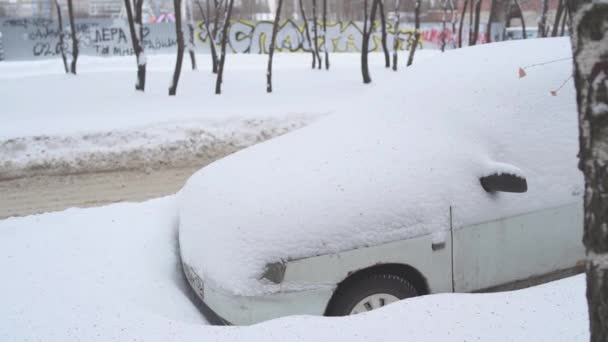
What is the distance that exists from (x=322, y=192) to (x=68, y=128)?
6972 millimetres

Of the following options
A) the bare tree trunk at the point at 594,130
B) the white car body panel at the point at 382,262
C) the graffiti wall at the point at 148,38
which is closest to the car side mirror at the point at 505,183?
the white car body panel at the point at 382,262

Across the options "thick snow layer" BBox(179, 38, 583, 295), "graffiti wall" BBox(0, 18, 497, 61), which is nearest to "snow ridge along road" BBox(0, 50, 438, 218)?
"thick snow layer" BBox(179, 38, 583, 295)

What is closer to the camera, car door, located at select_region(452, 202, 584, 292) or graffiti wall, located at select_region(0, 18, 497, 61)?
car door, located at select_region(452, 202, 584, 292)

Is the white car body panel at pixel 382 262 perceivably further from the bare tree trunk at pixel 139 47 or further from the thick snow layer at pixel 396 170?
the bare tree trunk at pixel 139 47

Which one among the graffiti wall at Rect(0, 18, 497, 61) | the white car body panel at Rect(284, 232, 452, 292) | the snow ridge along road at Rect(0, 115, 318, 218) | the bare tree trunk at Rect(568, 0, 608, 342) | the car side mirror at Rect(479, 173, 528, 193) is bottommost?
the snow ridge along road at Rect(0, 115, 318, 218)

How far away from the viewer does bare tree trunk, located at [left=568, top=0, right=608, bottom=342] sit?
1401 millimetres

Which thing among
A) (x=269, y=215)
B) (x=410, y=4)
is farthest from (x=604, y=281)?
(x=410, y=4)

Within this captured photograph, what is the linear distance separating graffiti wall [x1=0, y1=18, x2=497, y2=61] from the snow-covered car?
788 inches

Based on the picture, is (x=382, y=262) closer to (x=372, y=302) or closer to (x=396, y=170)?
(x=372, y=302)

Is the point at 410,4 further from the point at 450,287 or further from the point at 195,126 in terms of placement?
the point at 450,287

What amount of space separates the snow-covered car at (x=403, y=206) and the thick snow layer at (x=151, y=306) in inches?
12.1

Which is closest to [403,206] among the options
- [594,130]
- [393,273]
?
[393,273]

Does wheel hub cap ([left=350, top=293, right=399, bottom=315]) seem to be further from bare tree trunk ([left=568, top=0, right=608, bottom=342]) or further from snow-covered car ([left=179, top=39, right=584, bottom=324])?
bare tree trunk ([left=568, top=0, right=608, bottom=342])

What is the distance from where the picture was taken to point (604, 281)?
58.2 inches
